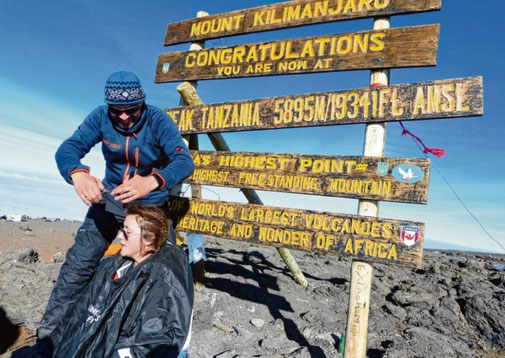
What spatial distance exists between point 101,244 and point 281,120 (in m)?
2.72

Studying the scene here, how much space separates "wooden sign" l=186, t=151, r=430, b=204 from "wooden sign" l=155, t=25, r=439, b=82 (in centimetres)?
126

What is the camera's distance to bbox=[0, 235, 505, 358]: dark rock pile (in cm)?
463

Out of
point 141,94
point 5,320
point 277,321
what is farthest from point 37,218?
point 141,94

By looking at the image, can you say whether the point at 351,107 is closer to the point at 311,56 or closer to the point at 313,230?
the point at 311,56

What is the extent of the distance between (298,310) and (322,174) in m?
3.01

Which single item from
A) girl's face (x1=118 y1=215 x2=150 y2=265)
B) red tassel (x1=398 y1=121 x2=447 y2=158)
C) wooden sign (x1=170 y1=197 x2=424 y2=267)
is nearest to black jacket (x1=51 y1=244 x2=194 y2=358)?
girl's face (x1=118 y1=215 x2=150 y2=265)

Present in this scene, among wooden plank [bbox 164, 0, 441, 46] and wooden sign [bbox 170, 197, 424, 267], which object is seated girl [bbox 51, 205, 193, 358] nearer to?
wooden sign [bbox 170, 197, 424, 267]

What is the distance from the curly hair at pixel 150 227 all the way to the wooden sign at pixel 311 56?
322cm

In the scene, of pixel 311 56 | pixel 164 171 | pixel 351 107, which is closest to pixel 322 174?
pixel 351 107

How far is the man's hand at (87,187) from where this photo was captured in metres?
2.74

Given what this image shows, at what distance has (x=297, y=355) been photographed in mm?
4215

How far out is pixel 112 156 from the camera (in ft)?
→ 11.6

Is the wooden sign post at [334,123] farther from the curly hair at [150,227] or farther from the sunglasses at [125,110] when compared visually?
the curly hair at [150,227]

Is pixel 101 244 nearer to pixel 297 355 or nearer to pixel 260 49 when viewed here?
pixel 297 355
